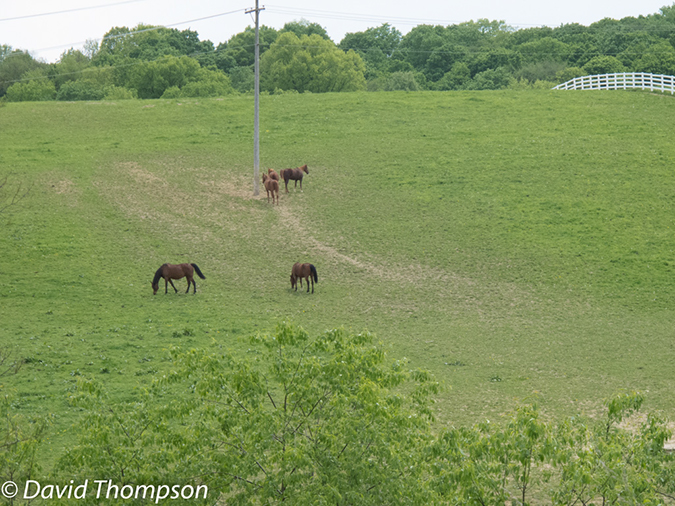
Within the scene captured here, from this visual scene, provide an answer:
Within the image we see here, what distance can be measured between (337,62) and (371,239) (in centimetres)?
5193

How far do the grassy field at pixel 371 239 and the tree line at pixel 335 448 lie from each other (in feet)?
15.3

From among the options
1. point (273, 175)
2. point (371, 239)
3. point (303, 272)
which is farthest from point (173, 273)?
point (273, 175)

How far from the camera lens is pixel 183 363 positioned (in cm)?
938

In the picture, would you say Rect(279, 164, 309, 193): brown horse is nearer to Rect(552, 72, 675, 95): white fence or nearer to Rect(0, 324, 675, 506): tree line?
Rect(0, 324, 675, 506): tree line

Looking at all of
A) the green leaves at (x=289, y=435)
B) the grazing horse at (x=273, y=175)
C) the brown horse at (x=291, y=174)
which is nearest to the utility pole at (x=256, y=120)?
the grazing horse at (x=273, y=175)

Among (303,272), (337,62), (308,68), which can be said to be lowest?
(303,272)

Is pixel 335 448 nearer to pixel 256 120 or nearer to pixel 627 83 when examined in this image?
pixel 256 120

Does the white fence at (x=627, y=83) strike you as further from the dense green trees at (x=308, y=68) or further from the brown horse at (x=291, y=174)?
the brown horse at (x=291, y=174)

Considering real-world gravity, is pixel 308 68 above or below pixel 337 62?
below

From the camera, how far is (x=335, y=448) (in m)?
8.42

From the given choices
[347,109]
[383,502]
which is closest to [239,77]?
[347,109]

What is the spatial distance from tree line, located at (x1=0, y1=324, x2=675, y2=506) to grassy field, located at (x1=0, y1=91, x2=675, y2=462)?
4662 mm

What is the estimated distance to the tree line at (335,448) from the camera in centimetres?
796

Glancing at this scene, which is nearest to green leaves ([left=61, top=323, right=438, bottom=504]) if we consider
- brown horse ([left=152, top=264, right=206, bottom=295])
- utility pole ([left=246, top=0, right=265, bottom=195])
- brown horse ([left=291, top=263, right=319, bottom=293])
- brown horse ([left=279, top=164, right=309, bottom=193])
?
brown horse ([left=152, top=264, right=206, bottom=295])
